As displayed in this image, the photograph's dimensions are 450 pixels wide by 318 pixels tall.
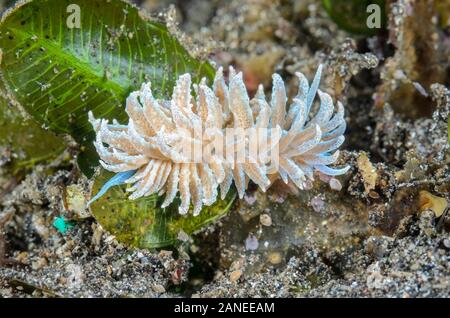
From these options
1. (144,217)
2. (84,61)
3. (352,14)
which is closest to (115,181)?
(144,217)

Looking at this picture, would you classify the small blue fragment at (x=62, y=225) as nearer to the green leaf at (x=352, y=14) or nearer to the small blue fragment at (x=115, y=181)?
the small blue fragment at (x=115, y=181)

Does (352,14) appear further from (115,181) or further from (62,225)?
(62,225)

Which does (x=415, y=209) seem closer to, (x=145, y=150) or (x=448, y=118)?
(x=448, y=118)

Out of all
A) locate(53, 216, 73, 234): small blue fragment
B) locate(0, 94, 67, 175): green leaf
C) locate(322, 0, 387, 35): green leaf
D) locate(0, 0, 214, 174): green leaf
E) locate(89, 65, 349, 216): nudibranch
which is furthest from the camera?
locate(322, 0, 387, 35): green leaf

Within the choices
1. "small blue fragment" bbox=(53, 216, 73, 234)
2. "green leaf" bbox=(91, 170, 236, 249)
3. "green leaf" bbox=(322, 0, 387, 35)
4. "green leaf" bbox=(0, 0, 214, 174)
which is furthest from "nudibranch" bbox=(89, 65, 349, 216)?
"green leaf" bbox=(322, 0, 387, 35)

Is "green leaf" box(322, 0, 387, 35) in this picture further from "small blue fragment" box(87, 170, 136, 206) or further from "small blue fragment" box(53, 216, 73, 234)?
"small blue fragment" box(53, 216, 73, 234)
